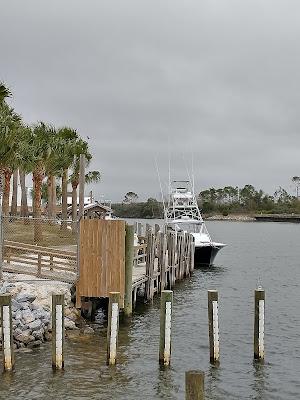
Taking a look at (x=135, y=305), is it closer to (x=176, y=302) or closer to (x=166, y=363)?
(x=176, y=302)

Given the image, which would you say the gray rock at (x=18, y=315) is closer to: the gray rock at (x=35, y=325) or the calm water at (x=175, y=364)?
the gray rock at (x=35, y=325)

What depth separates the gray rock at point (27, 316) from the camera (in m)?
17.7

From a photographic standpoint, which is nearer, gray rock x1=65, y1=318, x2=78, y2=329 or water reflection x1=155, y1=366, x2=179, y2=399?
water reflection x1=155, y1=366, x2=179, y2=399

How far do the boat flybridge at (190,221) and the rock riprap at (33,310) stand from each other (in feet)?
83.1

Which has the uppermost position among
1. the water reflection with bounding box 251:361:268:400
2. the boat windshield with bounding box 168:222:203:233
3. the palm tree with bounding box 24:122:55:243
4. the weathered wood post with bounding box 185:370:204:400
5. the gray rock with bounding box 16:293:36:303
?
the palm tree with bounding box 24:122:55:243

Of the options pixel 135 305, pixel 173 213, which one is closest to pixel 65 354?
pixel 135 305

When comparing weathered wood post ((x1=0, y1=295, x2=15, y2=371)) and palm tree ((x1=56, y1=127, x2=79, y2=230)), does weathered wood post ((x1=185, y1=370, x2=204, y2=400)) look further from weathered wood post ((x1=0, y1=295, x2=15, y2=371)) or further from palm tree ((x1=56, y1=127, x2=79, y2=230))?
palm tree ((x1=56, y1=127, x2=79, y2=230))

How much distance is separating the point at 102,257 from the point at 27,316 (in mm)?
3618

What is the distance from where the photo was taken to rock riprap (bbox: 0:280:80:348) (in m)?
17.4

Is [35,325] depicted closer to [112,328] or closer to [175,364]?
[112,328]

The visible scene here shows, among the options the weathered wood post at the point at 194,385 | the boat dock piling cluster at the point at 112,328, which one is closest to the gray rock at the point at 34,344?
the boat dock piling cluster at the point at 112,328

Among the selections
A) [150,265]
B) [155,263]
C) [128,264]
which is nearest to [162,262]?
[155,263]

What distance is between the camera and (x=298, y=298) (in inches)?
1275

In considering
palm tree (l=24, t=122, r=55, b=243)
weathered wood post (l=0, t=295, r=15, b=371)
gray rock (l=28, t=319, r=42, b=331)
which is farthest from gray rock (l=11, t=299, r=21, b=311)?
palm tree (l=24, t=122, r=55, b=243)
